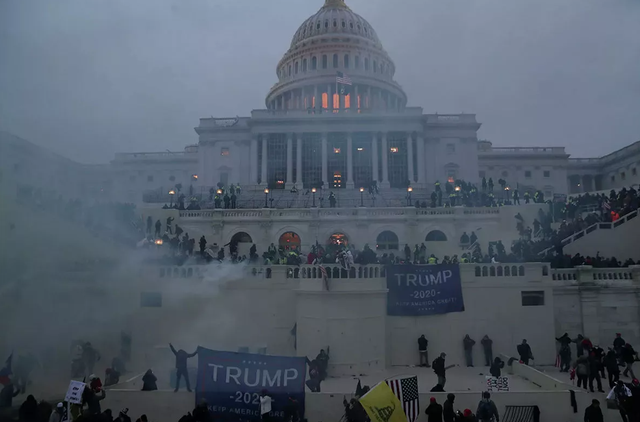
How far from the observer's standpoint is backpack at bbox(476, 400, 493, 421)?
12982mm

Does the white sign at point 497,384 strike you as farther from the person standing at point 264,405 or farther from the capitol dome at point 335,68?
the capitol dome at point 335,68

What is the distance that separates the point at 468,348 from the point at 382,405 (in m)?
10.2

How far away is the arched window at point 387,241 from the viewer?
36.1 metres

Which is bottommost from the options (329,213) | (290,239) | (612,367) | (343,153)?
(612,367)

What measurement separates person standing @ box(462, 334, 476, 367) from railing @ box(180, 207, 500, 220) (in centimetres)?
1677

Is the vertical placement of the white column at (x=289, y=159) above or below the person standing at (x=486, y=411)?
above

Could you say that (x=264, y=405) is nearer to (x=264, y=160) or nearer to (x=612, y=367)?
(x=612, y=367)

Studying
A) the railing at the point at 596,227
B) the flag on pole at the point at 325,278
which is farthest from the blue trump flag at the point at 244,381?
the railing at the point at 596,227

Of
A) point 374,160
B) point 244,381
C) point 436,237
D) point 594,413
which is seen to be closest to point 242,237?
point 436,237

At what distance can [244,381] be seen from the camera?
1300 centimetres

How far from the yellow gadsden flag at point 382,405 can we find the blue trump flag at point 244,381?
2.87 meters

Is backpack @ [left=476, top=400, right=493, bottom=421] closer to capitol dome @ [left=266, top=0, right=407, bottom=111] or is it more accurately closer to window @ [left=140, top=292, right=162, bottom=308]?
window @ [left=140, top=292, right=162, bottom=308]

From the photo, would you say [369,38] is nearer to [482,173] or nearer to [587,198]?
[482,173]

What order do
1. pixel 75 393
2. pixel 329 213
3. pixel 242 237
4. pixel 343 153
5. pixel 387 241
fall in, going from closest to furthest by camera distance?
pixel 75 393, pixel 387 241, pixel 242 237, pixel 329 213, pixel 343 153
